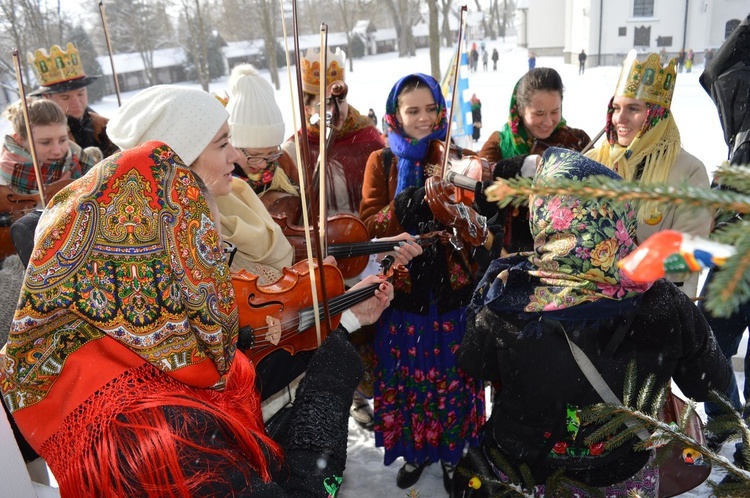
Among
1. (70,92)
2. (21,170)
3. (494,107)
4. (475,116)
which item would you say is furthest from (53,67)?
(494,107)

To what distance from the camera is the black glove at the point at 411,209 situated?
7.72 ft

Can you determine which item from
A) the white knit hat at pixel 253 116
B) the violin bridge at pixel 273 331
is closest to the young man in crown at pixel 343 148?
the white knit hat at pixel 253 116

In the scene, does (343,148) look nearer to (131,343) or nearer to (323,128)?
(323,128)

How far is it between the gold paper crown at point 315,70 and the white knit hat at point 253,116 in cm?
57

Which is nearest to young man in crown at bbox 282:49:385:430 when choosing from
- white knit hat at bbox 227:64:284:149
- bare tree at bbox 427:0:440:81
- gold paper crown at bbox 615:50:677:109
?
white knit hat at bbox 227:64:284:149

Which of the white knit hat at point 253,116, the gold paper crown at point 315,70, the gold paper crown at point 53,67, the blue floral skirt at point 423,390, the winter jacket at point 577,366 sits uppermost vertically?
the gold paper crown at point 53,67

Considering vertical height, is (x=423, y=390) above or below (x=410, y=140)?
below

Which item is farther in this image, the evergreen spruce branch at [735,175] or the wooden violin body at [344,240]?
the wooden violin body at [344,240]

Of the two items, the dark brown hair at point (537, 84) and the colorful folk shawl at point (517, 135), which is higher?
the dark brown hair at point (537, 84)

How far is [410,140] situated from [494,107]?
15311mm

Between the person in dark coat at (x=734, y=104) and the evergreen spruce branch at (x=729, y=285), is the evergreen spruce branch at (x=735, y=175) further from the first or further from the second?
the person in dark coat at (x=734, y=104)

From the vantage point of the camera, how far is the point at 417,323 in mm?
2496

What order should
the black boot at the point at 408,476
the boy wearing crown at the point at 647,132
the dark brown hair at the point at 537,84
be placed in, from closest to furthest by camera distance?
the boy wearing crown at the point at 647,132
the black boot at the point at 408,476
the dark brown hair at the point at 537,84

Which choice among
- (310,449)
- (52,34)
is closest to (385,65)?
(52,34)
